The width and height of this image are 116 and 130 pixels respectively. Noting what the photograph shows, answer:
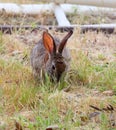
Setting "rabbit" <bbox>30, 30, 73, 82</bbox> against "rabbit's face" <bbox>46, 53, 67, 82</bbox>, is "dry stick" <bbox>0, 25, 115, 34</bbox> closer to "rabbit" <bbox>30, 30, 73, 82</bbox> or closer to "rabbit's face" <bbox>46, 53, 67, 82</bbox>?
"rabbit" <bbox>30, 30, 73, 82</bbox>

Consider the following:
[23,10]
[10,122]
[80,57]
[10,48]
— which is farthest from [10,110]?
[23,10]

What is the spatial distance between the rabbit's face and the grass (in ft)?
0.25

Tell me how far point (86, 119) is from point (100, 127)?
217 millimetres

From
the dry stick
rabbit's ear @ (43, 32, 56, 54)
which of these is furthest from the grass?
the dry stick

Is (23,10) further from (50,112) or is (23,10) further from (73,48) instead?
(50,112)

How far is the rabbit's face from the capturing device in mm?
4359

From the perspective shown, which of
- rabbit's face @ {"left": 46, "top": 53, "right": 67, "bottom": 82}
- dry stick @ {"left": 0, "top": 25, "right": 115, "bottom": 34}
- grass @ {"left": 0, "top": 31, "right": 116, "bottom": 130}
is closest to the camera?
grass @ {"left": 0, "top": 31, "right": 116, "bottom": 130}

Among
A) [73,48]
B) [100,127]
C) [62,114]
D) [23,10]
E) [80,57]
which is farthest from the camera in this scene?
[23,10]

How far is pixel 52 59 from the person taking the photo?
4.40m

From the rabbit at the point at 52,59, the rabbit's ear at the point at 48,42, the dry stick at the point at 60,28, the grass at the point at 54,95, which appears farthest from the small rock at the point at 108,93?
the dry stick at the point at 60,28

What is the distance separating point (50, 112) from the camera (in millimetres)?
3850

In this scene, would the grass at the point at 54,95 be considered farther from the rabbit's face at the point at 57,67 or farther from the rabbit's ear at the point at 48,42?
the rabbit's ear at the point at 48,42

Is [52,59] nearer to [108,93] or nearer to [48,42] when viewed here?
[48,42]

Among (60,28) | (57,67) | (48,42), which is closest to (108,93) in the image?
(57,67)
